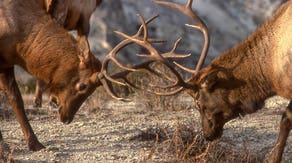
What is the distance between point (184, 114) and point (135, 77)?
8.83ft

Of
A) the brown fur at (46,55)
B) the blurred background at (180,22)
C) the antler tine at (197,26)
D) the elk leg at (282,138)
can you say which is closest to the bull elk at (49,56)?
the brown fur at (46,55)

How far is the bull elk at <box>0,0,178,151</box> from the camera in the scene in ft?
27.1

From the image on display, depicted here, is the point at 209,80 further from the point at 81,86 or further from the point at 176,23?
the point at 176,23

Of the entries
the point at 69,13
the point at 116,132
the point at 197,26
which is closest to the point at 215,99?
the point at 197,26

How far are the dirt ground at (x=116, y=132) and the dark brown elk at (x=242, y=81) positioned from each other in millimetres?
311

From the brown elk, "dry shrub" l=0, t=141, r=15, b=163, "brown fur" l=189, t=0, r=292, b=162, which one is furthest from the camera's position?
the brown elk

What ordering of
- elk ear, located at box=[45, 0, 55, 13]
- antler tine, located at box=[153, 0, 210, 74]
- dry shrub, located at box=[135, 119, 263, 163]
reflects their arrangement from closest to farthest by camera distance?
1. dry shrub, located at box=[135, 119, 263, 163]
2. antler tine, located at box=[153, 0, 210, 74]
3. elk ear, located at box=[45, 0, 55, 13]

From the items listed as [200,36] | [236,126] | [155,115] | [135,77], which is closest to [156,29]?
[200,36]

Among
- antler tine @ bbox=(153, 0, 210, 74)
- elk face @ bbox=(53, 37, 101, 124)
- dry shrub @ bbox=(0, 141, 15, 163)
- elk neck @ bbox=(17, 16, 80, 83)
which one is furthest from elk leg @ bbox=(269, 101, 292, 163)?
dry shrub @ bbox=(0, 141, 15, 163)

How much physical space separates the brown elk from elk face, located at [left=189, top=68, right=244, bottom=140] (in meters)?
1.95

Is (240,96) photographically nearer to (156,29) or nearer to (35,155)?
(35,155)

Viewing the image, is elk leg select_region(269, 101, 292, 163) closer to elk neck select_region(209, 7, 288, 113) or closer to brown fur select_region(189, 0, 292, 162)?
brown fur select_region(189, 0, 292, 162)

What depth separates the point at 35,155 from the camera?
805cm

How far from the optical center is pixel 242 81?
25.7 feet
